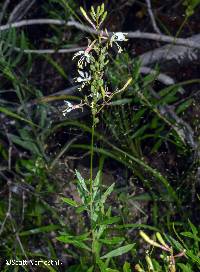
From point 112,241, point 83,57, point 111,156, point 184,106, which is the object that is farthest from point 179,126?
point 83,57

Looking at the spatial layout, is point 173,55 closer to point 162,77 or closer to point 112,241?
point 162,77

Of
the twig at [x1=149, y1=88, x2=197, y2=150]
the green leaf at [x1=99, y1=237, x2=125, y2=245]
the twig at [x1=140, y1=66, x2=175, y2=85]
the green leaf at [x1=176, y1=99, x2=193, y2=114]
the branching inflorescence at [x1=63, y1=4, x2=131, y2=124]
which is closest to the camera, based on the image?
the branching inflorescence at [x1=63, y1=4, x2=131, y2=124]

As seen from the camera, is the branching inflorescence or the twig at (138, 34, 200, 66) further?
the twig at (138, 34, 200, 66)

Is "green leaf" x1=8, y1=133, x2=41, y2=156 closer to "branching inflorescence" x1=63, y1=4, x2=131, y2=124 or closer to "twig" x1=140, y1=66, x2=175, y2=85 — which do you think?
"twig" x1=140, y1=66, x2=175, y2=85

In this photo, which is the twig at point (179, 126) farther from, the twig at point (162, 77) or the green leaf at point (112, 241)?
the green leaf at point (112, 241)

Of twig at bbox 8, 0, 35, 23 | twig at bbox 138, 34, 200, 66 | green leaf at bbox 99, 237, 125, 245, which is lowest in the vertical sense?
green leaf at bbox 99, 237, 125, 245

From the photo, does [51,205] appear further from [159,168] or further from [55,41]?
[55,41]

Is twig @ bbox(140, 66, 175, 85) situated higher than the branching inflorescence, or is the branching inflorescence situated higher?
the branching inflorescence

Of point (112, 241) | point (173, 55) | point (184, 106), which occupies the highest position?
point (173, 55)

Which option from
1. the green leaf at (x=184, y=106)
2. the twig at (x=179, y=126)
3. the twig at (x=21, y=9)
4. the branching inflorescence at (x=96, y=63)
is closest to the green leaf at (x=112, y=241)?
the branching inflorescence at (x=96, y=63)

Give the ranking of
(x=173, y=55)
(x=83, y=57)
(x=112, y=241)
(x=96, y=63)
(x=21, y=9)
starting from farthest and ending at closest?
1. (x=21, y=9)
2. (x=173, y=55)
3. (x=112, y=241)
4. (x=83, y=57)
5. (x=96, y=63)

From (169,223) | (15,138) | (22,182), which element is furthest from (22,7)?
(169,223)

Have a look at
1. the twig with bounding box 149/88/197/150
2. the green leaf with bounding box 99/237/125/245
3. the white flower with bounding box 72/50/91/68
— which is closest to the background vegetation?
the twig with bounding box 149/88/197/150
